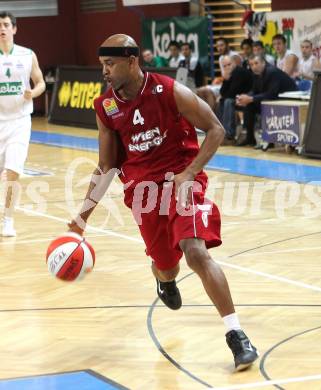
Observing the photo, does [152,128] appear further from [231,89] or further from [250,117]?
[231,89]

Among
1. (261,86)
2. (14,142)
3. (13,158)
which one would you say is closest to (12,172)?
(13,158)

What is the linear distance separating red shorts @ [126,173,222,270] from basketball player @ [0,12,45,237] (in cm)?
367

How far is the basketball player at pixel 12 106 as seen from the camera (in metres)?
9.27

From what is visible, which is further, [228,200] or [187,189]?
[228,200]

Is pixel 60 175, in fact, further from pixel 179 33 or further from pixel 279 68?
pixel 179 33

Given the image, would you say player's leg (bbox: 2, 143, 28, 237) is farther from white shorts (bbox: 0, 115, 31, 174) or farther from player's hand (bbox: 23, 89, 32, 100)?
player's hand (bbox: 23, 89, 32, 100)

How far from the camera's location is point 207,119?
17.6ft

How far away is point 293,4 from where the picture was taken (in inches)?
764

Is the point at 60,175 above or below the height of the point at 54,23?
below

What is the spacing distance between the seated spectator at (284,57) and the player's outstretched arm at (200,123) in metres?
11.5

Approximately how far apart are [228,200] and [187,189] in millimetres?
6051

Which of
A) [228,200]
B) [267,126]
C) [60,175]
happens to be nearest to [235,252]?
[228,200]

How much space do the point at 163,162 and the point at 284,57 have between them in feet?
39.6

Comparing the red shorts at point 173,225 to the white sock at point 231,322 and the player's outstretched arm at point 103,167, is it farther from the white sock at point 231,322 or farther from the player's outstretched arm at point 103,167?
the white sock at point 231,322
